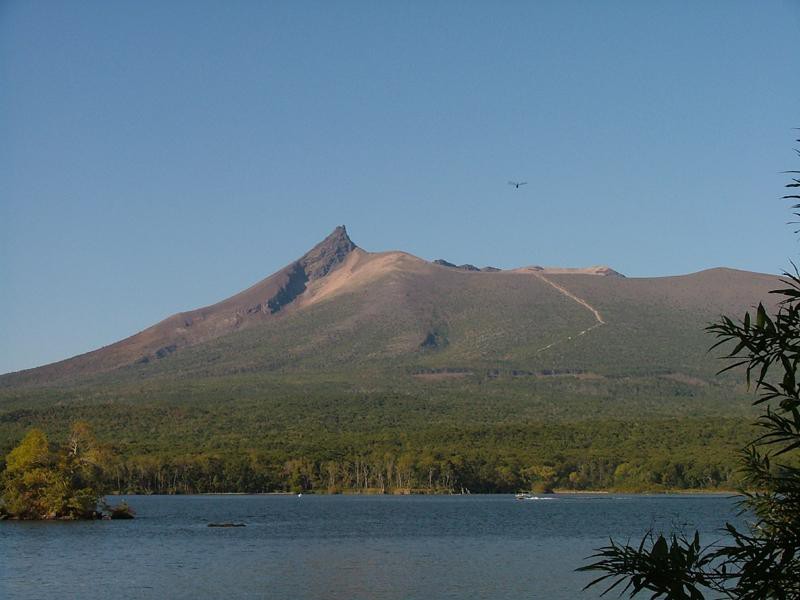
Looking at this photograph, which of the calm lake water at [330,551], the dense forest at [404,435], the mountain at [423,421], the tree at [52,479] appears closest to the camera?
the calm lake water at [330,551]

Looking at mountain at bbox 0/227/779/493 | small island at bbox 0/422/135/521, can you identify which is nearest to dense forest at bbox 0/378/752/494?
mountain at bbox 0/227/779/493

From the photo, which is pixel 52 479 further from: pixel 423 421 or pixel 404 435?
pixel 423 421

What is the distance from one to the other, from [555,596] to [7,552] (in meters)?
26.5

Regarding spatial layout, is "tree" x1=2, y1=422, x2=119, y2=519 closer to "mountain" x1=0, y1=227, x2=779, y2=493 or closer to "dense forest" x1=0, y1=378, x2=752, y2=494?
"dense forest" x1=0, y1=378, x2=752, y2=494

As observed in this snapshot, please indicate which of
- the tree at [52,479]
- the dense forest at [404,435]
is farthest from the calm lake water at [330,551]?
the dense forest at [404,435]

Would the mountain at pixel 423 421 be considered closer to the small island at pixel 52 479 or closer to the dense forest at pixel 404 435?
the dense forest at pixel 404 435

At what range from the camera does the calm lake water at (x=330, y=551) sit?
38375 mm

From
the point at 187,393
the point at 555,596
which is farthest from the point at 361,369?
the point at 555,596

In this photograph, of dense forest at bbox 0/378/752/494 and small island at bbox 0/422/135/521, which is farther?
dense forest at bbox 0/378/752/494

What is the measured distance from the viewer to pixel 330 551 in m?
53.4

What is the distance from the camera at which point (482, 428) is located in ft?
450

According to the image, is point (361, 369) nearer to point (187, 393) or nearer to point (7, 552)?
point (187, 393)

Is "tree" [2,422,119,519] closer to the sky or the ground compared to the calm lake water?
closer to the sky

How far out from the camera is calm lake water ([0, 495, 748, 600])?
38.4 m
